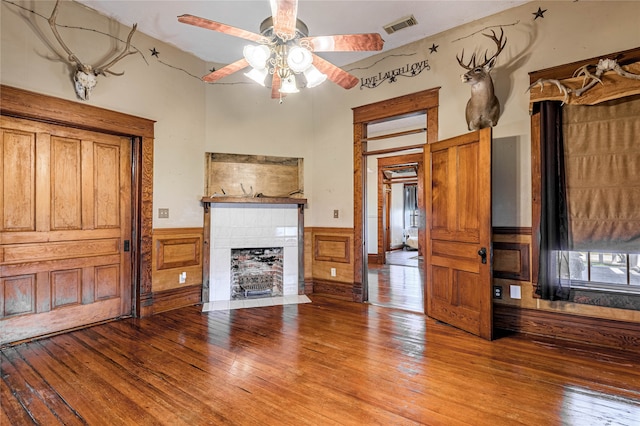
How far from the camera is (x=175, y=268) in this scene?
13.6ft

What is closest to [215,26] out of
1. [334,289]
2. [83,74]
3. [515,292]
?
[83,74]

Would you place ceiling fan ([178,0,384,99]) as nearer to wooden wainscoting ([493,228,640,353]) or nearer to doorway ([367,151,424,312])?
wooden wainscoting ([493,228,640,353])

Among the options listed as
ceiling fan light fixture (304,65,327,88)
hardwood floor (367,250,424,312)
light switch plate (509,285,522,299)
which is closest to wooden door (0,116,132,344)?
ceiling fan light fixture (304,65,327,88)

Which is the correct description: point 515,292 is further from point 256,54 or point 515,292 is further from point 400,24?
point 256,54

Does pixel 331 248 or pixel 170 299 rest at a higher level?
pixel 331 248

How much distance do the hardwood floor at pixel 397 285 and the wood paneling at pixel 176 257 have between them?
252cm

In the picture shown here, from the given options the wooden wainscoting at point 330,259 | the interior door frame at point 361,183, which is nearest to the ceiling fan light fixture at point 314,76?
the interior door frame at point 361,183

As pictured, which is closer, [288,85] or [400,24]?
[288,85]

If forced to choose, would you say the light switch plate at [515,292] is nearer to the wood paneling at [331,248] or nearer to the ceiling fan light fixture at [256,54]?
the wood paneling at [331,248]

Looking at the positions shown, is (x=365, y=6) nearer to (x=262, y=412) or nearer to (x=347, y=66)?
(x=347, y=66)

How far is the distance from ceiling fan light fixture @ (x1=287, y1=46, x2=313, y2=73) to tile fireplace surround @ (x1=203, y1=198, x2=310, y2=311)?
240 cm

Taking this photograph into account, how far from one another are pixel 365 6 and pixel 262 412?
387cm

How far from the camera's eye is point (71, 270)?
3.37 metres

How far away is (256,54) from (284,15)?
462 millimetres
